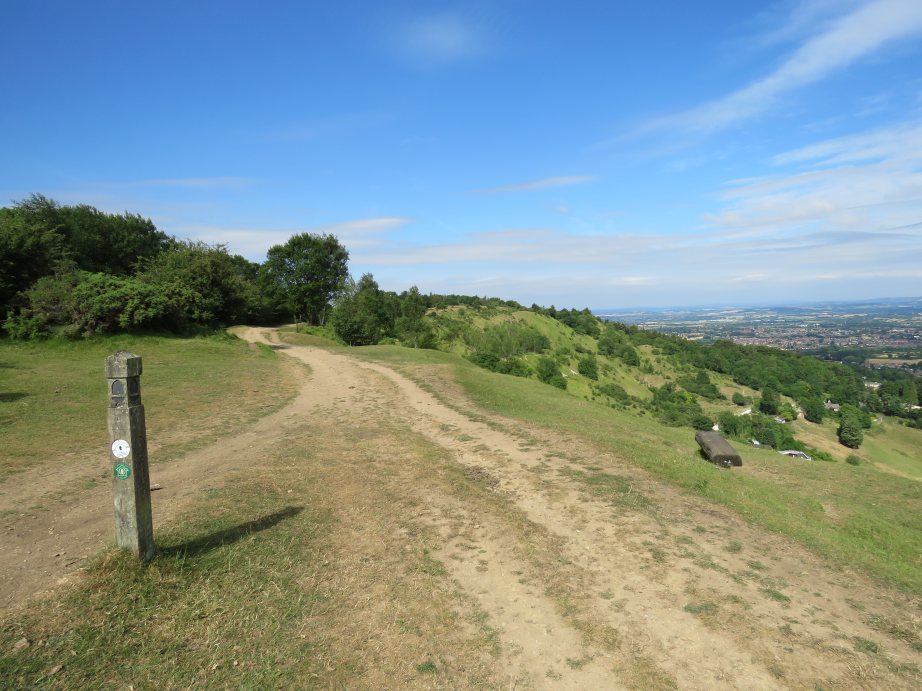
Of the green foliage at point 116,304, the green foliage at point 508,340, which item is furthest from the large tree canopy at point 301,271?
the green foliage at point 116,304

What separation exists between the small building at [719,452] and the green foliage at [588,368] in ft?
186

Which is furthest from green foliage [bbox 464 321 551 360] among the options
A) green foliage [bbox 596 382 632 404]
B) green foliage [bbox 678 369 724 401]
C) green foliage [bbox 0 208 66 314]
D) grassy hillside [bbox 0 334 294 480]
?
green foliage [bbox 0 208 66 314]

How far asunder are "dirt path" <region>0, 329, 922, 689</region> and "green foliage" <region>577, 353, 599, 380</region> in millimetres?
60015

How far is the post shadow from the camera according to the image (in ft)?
20.6

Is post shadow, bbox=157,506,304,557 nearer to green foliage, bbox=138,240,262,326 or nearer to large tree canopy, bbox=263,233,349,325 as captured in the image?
green foliage, bbox=138,240,262,326

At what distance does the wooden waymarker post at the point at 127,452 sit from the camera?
5.42 meters

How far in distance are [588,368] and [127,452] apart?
68371mm

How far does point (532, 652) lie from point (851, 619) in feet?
11.8

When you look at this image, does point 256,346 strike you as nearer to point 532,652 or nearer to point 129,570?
point 129,570

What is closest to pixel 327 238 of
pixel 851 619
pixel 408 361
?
pixel 408 361

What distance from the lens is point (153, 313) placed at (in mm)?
27297

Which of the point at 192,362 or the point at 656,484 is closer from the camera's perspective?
the point at 656,484

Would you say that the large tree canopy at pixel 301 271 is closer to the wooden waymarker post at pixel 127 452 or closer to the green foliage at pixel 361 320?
the green foliage at pixel 361 320

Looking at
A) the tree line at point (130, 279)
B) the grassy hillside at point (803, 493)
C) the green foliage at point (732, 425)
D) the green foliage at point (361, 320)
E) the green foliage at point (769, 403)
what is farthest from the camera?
the green foliage at point (769, 403)
